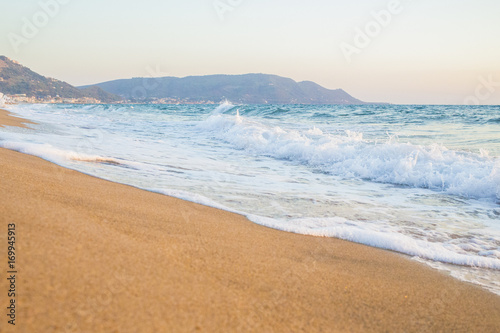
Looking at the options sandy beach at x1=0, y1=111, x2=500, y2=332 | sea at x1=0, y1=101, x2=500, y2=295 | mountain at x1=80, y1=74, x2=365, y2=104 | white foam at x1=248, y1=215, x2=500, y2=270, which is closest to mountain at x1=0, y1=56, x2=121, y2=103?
mountain at x1=80, y1=74, x2=365, y2=104

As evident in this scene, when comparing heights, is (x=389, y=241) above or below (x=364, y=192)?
above

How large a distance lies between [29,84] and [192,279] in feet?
282

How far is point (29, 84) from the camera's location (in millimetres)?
72250

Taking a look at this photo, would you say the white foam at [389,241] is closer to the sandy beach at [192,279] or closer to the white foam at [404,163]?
the sandy beach at [192,279]

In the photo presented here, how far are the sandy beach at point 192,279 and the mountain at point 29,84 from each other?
77.0 m

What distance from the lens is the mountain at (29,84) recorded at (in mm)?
66500

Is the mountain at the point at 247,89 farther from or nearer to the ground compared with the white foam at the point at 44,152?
farther from the ground

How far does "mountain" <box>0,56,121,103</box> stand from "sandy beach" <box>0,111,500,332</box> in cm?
7695

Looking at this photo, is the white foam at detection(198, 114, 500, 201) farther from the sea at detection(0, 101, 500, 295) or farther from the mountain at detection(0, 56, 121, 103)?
the mountain at detection(0, 56, 121, 103)

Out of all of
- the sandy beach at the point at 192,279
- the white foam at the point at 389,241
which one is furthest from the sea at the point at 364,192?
the sandy beach at the point at 192,279

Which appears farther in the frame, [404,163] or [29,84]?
[29,84]

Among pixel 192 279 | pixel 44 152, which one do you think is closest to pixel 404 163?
pixel 44 152

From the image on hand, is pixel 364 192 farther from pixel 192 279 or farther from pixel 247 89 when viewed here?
pixel 247 89

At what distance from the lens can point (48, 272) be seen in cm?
123
